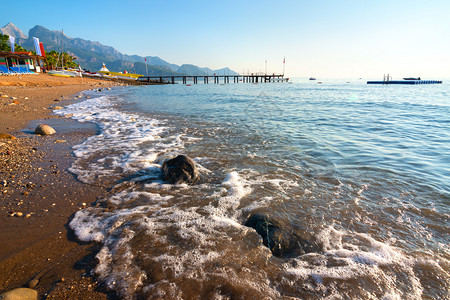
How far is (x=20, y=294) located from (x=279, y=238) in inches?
130

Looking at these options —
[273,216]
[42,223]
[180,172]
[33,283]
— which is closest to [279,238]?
[273,216]

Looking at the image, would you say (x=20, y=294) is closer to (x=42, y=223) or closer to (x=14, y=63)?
(x=42, y=223)

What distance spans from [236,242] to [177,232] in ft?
3.31

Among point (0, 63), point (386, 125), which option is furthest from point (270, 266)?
point (0, 63)

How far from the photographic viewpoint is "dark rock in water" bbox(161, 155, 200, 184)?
17.6 ft

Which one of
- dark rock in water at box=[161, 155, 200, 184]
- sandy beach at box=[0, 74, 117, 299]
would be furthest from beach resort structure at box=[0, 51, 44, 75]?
dark rock in water at box=[161, 155, 200, 184]

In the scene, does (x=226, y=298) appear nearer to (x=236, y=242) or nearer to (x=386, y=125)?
(x=236, y=242)

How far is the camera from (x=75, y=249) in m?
3.15

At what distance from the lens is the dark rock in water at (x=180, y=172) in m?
5.38

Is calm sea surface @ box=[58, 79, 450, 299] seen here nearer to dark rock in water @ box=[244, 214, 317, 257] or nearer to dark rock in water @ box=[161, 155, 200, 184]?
dark rock in water @ box=[244, 214, 317, 257]

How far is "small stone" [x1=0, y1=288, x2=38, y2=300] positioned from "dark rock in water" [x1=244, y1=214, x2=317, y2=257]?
294cm

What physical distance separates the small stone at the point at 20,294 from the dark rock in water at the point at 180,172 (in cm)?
321

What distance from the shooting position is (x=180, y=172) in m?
5.40

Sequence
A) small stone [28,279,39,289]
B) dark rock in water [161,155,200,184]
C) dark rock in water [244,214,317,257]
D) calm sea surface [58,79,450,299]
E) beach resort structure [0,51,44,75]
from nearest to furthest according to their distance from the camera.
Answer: small stone [28,279,39,289] → calm sea surface [58,79,450,299] → dark rock in water [244,214,317,257] → dark rock in water [161,155,200,184] → beach resort structure [0,51,44,75]
